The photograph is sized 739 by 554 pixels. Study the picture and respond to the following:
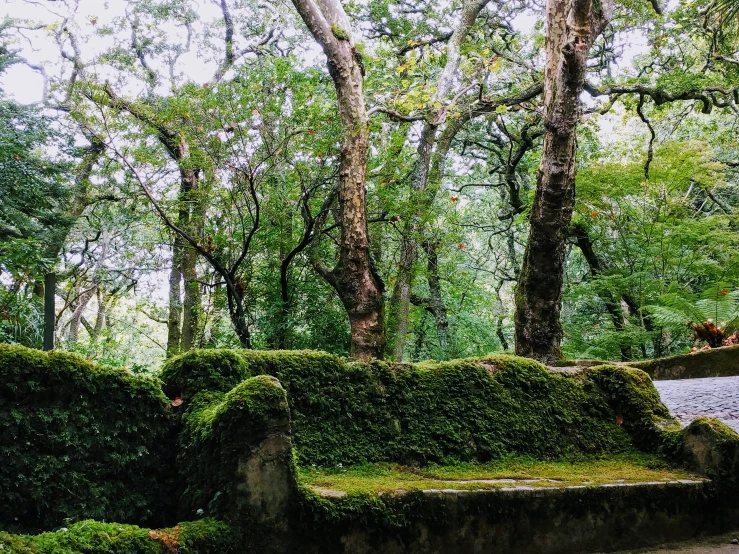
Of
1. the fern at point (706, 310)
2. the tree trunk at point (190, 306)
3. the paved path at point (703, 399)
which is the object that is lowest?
the paved path at point (703, 399)

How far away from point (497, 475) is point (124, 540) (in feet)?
5.92

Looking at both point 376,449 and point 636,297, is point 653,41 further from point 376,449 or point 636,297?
point 376,449

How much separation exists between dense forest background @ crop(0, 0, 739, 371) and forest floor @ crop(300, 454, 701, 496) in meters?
2.01

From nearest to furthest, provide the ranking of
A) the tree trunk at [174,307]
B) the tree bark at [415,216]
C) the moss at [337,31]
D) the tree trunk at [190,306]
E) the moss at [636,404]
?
the moss at [636,404] → the moss at [337,31] → the tree bark at [415,216] → the tree trunk at [190,306] → the tree trunk at [174,307]

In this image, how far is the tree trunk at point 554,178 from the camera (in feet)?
15.1

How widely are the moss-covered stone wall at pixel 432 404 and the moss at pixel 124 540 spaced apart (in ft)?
1.74

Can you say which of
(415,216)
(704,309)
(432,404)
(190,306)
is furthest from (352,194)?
(704,309)

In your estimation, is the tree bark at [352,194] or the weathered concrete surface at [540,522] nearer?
the weathered concrete surface at [540,522]

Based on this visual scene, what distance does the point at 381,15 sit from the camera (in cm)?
1059

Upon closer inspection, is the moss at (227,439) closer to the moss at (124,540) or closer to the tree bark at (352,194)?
the moss at (124,540)

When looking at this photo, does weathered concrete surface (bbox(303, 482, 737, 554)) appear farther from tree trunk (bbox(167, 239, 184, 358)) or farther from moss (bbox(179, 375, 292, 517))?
tree trunk (bbox(167, 239, 184, 358))

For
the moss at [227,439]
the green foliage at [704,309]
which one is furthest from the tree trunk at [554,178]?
the moss at [227,439]

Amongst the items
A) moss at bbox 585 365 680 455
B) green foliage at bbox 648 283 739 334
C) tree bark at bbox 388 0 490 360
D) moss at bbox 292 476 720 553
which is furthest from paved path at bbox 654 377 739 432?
tree bark at bbox 388 0 490 360

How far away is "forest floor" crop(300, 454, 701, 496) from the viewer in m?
2.39
